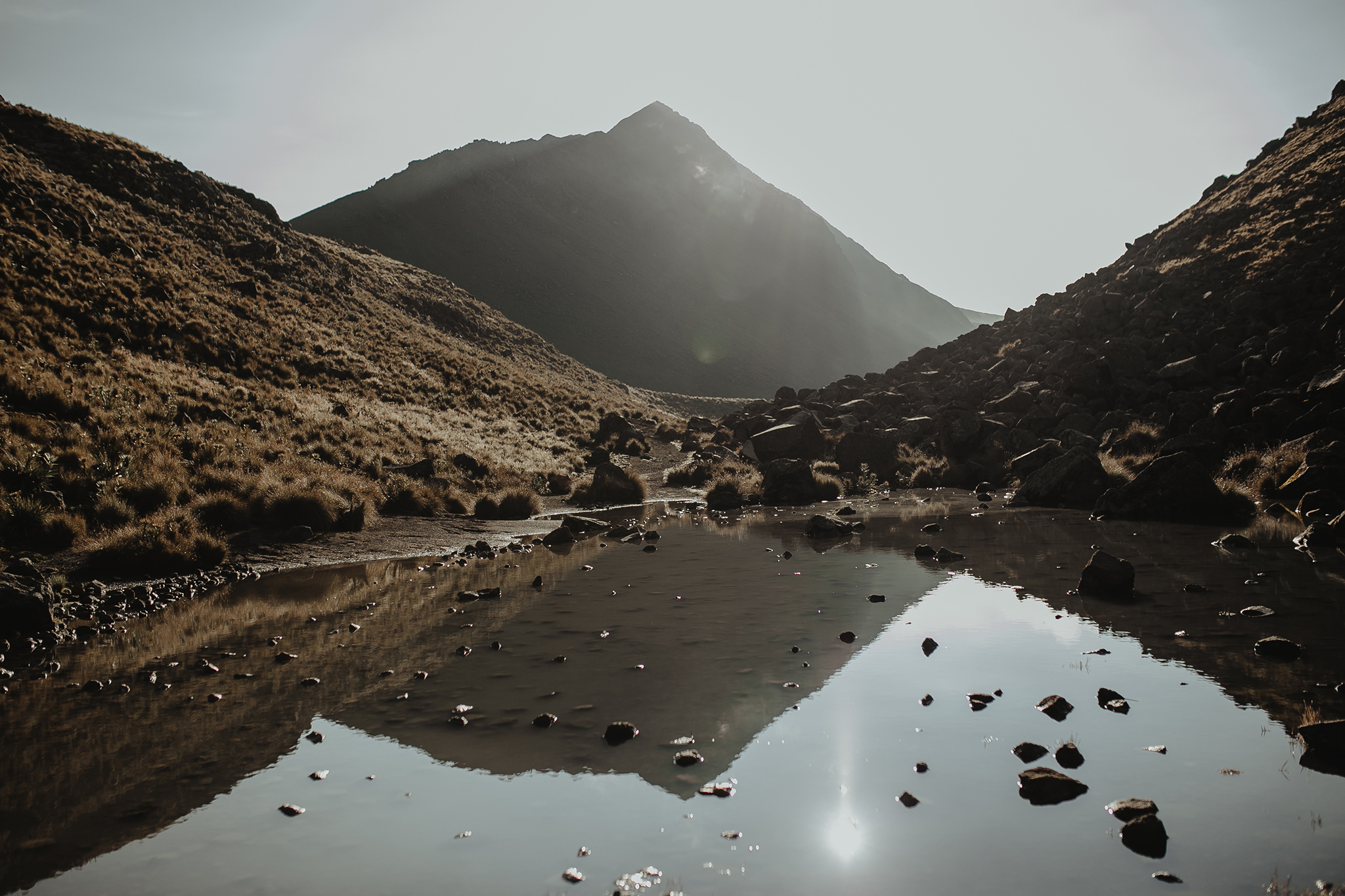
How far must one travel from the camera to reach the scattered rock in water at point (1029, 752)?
5246 mm

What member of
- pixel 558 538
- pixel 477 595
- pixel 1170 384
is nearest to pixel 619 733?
pixel 477 595

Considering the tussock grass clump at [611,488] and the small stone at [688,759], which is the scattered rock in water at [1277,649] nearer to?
the small stone at [688,759]

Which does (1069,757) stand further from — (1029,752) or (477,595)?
(477,595)

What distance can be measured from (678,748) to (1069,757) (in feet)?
9.32

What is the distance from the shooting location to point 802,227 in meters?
200

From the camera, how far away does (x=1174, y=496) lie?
634 inches

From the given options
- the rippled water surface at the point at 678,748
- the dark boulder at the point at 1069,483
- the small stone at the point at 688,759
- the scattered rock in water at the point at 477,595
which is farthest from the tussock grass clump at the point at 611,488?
the small stone at the point at 688,759

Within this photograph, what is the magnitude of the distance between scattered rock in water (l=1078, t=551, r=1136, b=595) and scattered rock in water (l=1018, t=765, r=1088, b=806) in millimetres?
6027

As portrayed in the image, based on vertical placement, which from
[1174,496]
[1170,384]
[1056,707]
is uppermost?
[1170,384]

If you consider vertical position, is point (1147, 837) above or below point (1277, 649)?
below

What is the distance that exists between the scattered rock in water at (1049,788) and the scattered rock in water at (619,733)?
2.87m

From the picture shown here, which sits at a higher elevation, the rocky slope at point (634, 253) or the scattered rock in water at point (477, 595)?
the rocky slope at point (634, 253)

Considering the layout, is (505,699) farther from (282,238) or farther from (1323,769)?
(282,238)

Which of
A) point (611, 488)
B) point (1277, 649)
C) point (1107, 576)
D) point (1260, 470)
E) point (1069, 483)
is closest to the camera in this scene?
point (1277, 649)
